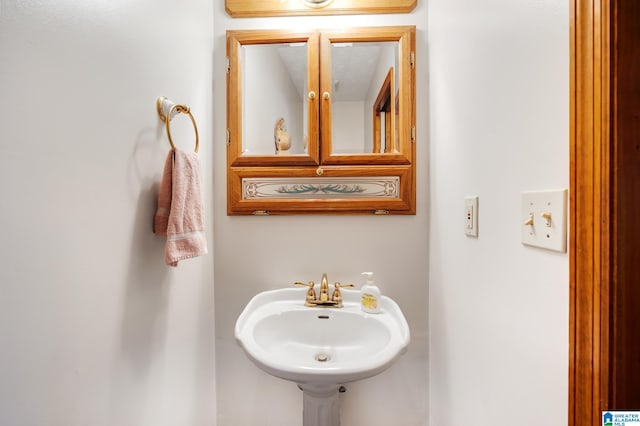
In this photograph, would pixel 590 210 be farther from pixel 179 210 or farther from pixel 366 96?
pixel 366 96

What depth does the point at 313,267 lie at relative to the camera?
51.5 inches

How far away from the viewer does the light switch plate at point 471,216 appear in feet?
2.83

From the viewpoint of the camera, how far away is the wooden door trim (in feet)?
1.43

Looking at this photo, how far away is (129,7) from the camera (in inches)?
29.7

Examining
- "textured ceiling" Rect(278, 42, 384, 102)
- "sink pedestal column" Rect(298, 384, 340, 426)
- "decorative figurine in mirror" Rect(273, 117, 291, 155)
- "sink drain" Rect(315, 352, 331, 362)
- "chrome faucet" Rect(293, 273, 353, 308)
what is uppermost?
"textured ceiling" Rect(278, 42, 384, 102)

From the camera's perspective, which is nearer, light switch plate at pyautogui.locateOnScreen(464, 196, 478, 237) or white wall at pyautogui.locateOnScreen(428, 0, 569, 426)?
white wall at pyautogui.locateOnScreen(428, 0, 569, 426)

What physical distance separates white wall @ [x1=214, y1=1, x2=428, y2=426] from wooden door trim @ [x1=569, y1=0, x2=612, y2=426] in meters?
0.80

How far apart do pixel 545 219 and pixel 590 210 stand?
107mm

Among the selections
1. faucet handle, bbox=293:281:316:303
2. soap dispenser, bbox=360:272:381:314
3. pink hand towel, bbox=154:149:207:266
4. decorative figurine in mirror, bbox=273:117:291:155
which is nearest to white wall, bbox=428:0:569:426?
soap dispenser, bbox=360:272:381:314

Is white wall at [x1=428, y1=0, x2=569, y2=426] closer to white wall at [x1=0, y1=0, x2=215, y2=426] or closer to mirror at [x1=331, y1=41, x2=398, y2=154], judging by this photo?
mirror at [x1=331, y1=41, x2=398, y2=154]

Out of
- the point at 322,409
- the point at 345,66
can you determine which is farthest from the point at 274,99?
the point at 322,409

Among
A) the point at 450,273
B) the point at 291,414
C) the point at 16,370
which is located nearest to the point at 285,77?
the point at 450,273

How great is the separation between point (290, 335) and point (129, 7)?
119 centimetres

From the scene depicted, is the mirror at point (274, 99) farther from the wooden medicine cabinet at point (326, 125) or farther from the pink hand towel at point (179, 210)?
the pink hand towel at point (179, 210)
